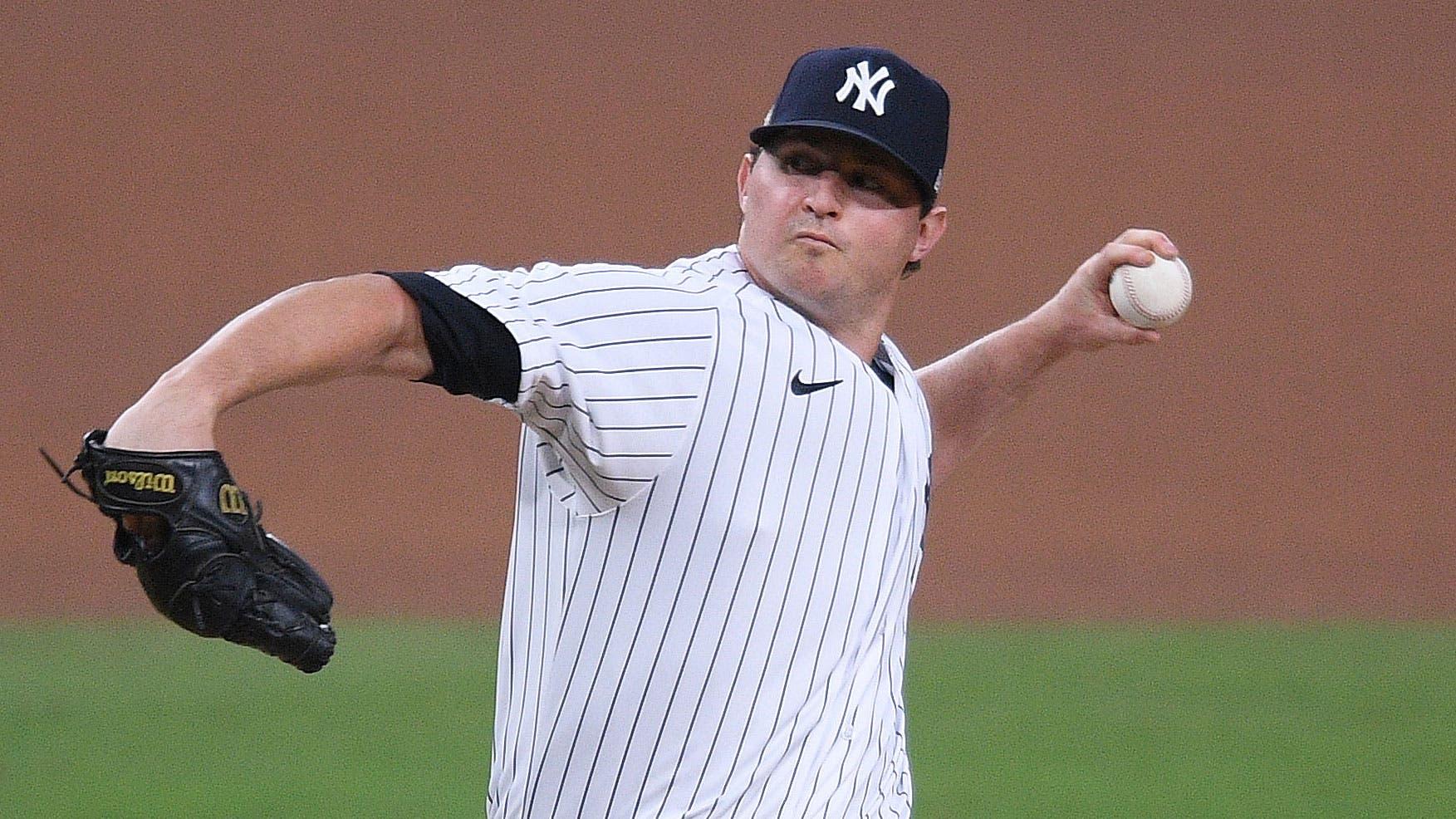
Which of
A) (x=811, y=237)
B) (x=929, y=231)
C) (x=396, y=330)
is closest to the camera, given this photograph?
(x=396, y=330)

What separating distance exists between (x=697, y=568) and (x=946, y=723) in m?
4.90

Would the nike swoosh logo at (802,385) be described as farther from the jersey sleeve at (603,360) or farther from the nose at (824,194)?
the nose at (824,194)

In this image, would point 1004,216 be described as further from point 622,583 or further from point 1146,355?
point 622,583

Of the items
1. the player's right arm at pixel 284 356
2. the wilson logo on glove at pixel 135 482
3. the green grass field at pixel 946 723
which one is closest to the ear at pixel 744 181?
the player's right arm at pixel 284 356

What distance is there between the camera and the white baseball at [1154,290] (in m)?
2.67

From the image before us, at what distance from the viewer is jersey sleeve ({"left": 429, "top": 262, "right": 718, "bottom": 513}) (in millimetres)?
1708

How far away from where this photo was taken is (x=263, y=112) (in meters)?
11.6

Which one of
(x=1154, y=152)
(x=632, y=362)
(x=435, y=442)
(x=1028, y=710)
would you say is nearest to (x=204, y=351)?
(x=632, y=362)

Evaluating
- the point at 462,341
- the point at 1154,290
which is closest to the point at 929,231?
the point at 1154,290

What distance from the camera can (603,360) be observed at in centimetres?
175

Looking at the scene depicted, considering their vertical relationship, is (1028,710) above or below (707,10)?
below

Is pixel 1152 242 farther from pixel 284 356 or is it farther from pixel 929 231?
pixel 284 356

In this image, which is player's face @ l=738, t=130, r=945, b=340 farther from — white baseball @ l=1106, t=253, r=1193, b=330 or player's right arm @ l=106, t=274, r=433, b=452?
player's right arm @ l=106, t=274, r=433, b=452

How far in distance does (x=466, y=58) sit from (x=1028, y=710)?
22.6ft
